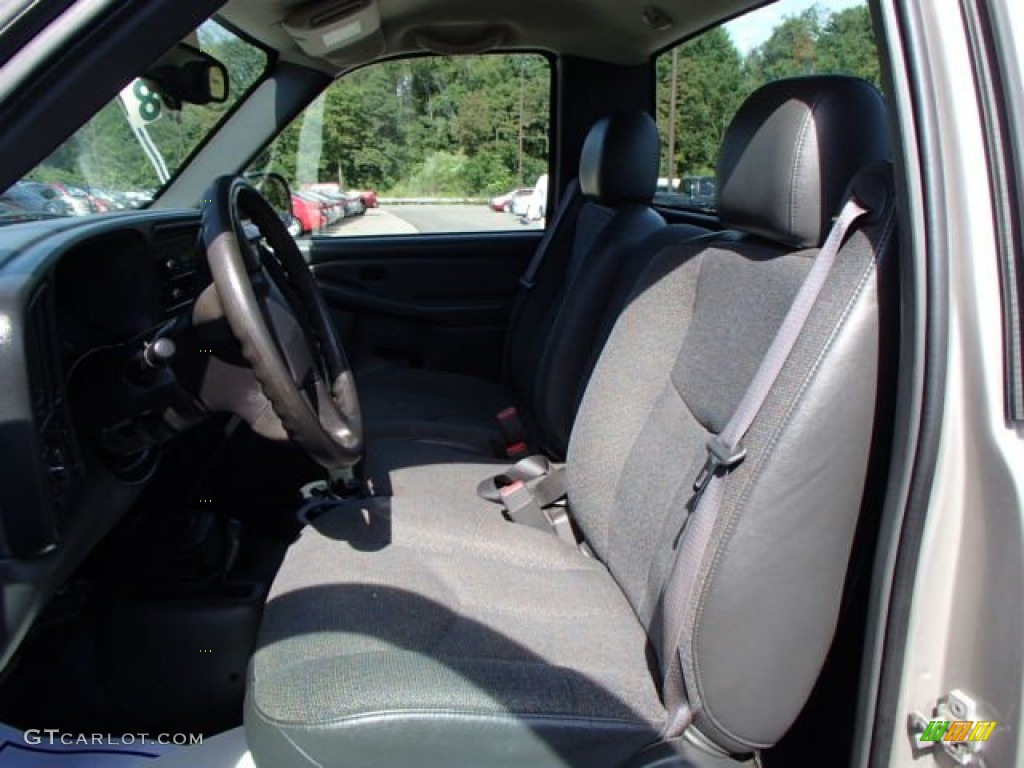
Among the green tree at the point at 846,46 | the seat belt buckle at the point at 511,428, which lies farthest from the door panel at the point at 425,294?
the green tree at the point at 846,46

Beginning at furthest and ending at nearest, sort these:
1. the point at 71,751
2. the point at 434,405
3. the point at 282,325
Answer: the point at 434,405 < the point at 71,751 < the point at 282,325

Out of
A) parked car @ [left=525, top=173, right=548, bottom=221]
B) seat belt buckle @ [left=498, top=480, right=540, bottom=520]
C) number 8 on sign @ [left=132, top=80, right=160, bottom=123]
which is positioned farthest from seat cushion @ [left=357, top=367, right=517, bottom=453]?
number 8 on sign @ [left=132, top=80, right=160, bottom=123]

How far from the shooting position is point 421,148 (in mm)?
2900

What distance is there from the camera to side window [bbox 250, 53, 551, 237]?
278 centimetres

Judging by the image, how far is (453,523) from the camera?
1693mm

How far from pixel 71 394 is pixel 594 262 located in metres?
1.27

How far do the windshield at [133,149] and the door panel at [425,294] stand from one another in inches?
27.1

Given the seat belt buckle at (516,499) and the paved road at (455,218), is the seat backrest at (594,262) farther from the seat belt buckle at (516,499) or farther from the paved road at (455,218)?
the paved road at (455,218)

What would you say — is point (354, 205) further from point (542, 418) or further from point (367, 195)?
point (542, 418)

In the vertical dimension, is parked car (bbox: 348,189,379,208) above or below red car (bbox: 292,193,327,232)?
above

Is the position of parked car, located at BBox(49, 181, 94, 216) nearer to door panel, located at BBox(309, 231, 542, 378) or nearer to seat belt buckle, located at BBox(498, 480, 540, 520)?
seat belt buckle, located at BBox(498, 480, 540, 520)

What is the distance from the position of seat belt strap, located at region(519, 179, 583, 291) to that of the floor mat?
175 centimetres

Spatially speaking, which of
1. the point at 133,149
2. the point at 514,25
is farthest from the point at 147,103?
the point at 514,25

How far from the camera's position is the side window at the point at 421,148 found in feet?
9.12
